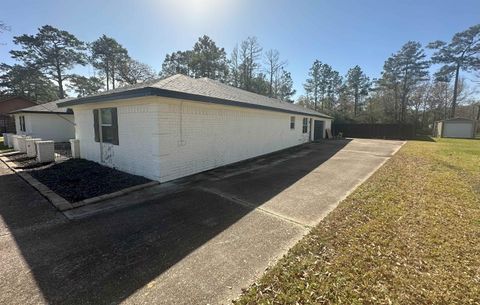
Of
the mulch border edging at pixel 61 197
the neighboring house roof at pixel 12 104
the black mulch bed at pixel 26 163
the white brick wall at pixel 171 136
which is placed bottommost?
the mulch border edging at pixel 61 197

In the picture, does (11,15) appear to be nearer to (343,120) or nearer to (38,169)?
(38,169)

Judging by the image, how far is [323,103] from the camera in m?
41.2

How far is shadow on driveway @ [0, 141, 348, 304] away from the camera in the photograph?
231 cm

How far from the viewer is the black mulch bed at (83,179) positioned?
16.9 feet

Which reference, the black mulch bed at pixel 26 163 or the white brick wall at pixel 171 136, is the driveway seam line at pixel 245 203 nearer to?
the white brick wall at pixel 171 136

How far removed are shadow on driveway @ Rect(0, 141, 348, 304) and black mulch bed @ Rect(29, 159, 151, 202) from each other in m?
0.47

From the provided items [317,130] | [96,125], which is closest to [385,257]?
[96,125]

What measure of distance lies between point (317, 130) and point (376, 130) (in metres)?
9.14

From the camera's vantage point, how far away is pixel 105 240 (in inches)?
127

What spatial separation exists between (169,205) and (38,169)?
19.2 feet

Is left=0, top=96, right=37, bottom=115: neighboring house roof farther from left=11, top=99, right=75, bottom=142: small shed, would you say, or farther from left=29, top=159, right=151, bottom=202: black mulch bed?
left=29, top=159, right=151, bottom=202: black mulch bed

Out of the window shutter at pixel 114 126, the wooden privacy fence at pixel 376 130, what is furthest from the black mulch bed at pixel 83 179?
the wooden privacy fence at pixel 376 130

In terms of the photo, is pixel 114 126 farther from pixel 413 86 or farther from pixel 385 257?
pixel 413 86

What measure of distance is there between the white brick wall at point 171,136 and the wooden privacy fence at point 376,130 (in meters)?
20.0
